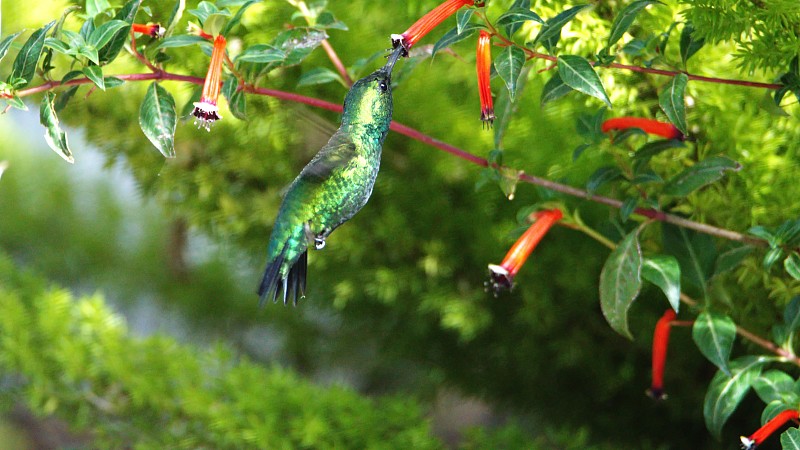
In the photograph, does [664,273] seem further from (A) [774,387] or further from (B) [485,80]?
(B) [485,80]

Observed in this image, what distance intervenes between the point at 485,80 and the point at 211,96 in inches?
4.6

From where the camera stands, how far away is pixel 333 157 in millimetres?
332

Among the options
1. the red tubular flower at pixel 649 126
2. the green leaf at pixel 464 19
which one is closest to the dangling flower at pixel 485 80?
the green leaf at pixel 464 19

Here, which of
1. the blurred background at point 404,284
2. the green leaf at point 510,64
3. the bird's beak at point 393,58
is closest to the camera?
the bird's beak at point 393,58

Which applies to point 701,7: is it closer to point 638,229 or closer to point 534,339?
point 638,229

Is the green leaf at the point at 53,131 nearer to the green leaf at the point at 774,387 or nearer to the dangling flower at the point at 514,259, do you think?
the dangling flower at the point at 514,259

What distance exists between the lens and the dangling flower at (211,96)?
0.34 m

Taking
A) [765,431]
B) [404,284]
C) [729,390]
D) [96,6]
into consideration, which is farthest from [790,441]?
[404,284]

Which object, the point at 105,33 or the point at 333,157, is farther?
the point at 105,33

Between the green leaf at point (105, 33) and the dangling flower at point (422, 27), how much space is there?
0.61ft

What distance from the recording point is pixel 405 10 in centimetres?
85

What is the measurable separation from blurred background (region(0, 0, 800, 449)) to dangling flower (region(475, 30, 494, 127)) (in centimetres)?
28

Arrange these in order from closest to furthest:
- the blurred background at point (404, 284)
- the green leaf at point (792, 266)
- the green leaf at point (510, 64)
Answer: the green leaf at point (510, 64) → the green leaf at point (792, 266) → the blurred background at point (404, 284)

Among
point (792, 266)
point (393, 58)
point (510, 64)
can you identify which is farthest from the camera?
point (792, 266)
